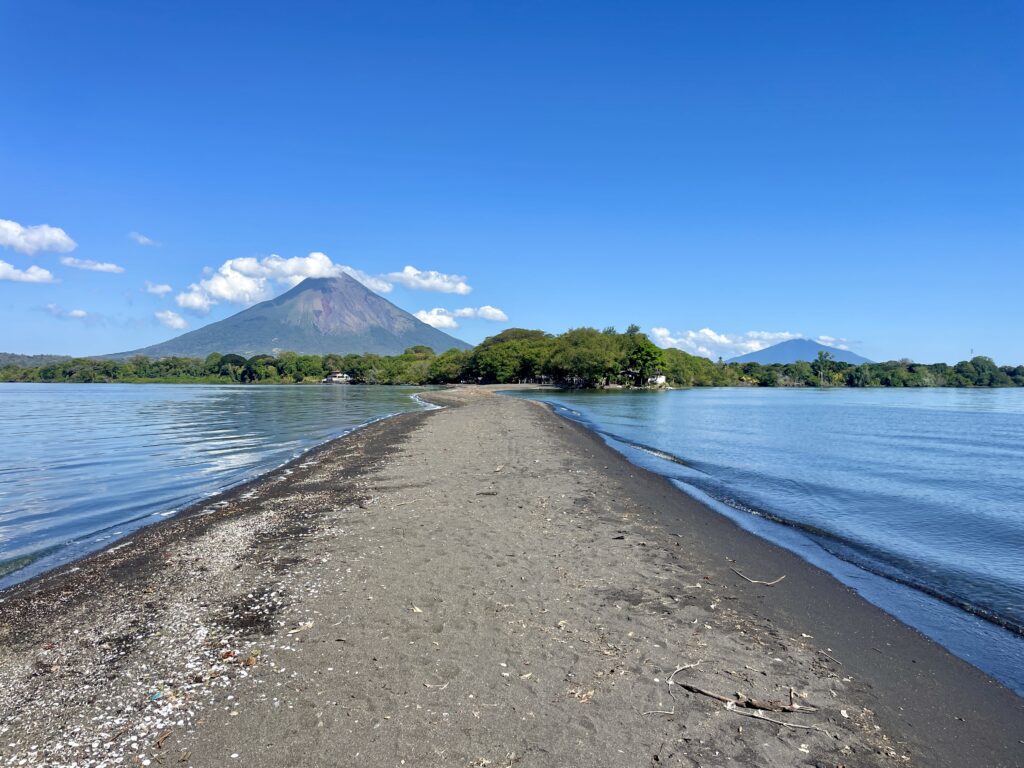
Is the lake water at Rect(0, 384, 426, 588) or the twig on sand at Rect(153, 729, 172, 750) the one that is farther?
the lake water at Rect(0, 384, 426, 588)

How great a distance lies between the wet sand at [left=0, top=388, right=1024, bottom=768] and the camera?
14.1 feet

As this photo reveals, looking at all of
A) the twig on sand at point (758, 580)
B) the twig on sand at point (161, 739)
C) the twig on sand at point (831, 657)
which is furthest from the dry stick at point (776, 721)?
the twig on sand at point (161, 739)

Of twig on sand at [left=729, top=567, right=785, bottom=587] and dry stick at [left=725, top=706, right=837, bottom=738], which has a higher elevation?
dry stick at [left=725, top=706, right=837, bottom=738]

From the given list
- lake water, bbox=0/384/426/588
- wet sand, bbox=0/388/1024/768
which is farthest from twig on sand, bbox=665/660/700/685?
lake water, bbox=0/384/426/588

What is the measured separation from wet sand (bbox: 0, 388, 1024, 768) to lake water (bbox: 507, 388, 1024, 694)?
3.15 ft

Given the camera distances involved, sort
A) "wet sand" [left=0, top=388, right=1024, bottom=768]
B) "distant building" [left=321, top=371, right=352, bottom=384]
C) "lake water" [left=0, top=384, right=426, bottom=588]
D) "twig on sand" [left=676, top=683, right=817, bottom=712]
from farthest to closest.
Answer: "distant building" [left=321, top=371, right=352, bottom=384] < "lake water" [left=0, top=384, right=426, bottom=588] < "twig on sand" [left=676, top=683, right=817, bottom=712] < "wet sand" [left=0, top=388, right=1024, bottom=768]

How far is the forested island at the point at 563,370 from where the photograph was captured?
126 metres

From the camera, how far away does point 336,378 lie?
7352 inches

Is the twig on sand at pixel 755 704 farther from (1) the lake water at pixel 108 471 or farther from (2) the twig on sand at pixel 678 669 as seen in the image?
(1) the lake water at pixel 108 471

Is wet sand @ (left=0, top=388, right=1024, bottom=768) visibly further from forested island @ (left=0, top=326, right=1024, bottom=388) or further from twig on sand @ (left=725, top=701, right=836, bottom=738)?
forested island @ (left=0, top=326, right=1024, bottom=388)

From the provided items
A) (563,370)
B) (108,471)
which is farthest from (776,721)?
(563,370)

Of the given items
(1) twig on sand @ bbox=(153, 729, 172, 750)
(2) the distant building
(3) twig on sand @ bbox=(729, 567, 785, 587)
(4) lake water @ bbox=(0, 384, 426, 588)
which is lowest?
(4) lake water @ bbox=(0, 384, 426, 588)

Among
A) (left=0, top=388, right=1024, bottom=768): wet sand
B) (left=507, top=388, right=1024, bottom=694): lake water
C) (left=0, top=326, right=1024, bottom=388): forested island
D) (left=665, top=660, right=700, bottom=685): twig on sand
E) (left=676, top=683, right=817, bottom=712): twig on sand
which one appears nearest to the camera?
(left=0, top=388, right=1024, bottom=768): wet sand

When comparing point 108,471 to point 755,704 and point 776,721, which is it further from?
point 776,721
